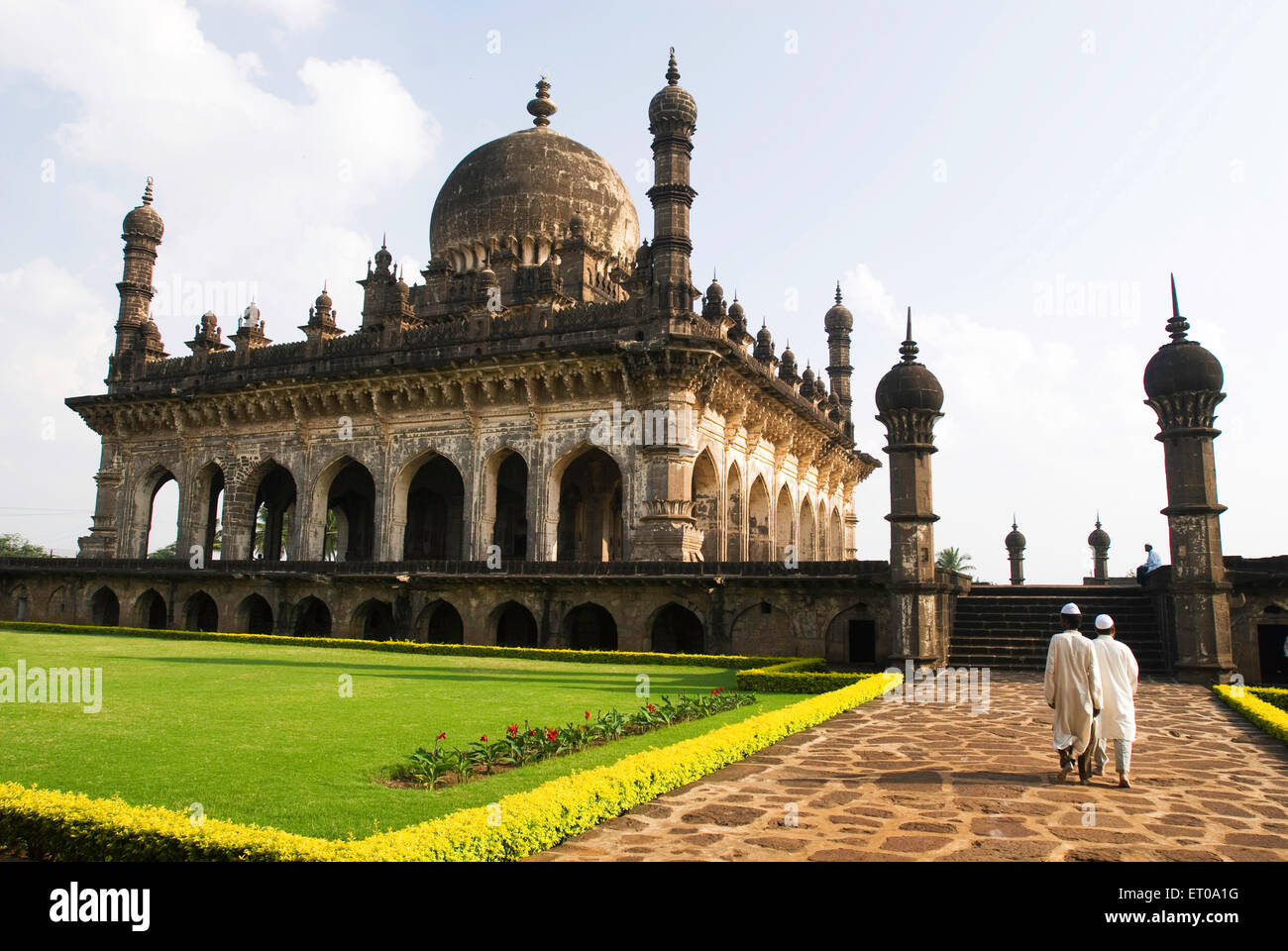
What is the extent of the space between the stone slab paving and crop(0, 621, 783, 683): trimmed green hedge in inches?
327

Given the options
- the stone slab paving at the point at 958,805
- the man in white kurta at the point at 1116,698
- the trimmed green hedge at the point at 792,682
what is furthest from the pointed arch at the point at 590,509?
the man in white kurta at the point at 1116,698

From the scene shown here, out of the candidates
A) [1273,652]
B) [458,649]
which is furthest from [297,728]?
[1273,652]

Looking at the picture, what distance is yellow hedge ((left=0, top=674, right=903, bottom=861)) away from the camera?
434 cm

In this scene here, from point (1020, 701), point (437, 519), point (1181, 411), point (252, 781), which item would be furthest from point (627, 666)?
point (437, 519)

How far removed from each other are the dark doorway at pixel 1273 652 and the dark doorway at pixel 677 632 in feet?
35.8

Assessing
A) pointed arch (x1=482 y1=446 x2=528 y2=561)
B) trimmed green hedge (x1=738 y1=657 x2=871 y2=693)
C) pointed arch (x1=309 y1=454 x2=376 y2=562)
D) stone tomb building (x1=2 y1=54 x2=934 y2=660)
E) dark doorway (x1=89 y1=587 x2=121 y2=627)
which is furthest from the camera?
pointed arch (x1=309 y1=454 x2=376 y2=562)

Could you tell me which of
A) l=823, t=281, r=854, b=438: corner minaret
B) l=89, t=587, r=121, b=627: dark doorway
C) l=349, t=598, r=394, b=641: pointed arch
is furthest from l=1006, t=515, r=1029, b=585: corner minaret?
l=89, t=587, r=121, b=627: dark doorway

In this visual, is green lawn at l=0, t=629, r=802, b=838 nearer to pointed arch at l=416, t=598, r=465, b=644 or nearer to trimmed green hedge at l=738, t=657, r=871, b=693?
trimmed green hedge at l=738, t=657, r=871, b=693

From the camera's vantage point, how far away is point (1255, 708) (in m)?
10.0

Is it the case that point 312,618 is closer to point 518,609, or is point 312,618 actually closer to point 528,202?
point 518,609

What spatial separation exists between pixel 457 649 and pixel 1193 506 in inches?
544
